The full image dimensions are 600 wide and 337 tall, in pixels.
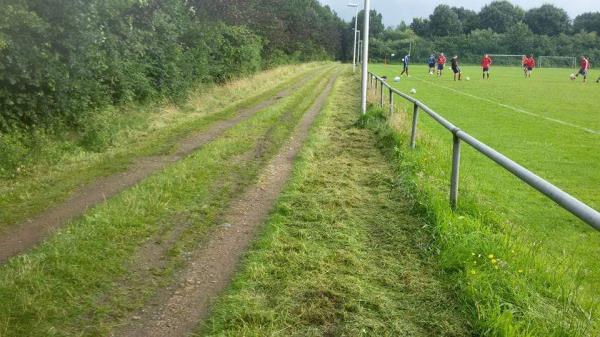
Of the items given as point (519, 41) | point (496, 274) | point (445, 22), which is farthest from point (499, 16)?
point (496, 274)

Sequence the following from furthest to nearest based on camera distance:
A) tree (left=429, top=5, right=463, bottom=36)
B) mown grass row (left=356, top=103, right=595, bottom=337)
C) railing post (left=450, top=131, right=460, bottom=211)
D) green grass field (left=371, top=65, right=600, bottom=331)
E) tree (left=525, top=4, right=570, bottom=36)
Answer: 1. tree (left=429, top=5, right=463, bottom=36)
2. tree (left=525, top=4, right=570, bottom=36)
3. railing post (left=450, top=131, right=460, bottom=211)
4. green grass field (left=371, top=65, right=600, bottom=331)
5. mown grass row (left=356, top=103, right=595, bottom=337)

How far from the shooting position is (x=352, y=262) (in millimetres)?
4539

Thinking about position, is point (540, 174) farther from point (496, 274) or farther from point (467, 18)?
point (467, 18)

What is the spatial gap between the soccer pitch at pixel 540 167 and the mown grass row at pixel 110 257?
339 cm

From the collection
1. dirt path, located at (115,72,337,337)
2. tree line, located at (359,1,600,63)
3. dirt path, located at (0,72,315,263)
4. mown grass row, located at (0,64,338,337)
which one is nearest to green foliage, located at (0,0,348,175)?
dirt path, located at (0,72,315,263)

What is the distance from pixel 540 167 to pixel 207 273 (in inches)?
296

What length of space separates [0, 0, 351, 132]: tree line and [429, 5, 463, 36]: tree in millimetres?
104593

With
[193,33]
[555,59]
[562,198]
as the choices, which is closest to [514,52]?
[555,59]

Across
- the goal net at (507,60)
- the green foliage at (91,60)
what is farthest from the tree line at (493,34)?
the green foliage at (91,60)

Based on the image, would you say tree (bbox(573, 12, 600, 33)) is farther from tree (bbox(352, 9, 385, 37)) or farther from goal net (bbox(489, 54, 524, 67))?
tree (bbox(352, 9, 385, 37))

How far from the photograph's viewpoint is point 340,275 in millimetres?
4270

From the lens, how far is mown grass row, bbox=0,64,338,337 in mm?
3576

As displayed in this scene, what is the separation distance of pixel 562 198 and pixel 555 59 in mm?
84251

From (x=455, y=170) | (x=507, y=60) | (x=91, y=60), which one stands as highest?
(x=507, y=60)
